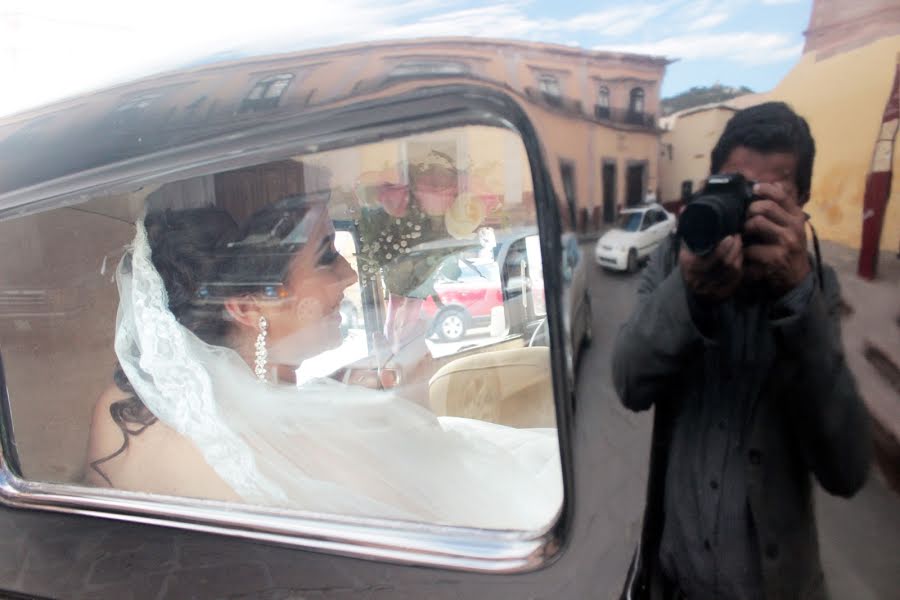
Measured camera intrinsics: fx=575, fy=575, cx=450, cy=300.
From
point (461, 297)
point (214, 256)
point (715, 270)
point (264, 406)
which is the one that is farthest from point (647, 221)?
point (264, 406)

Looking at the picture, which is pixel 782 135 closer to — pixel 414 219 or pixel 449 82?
pixel 449 82

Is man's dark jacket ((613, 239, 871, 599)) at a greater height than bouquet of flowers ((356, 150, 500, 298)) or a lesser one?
lesser

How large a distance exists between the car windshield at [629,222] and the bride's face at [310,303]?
1.94 ft

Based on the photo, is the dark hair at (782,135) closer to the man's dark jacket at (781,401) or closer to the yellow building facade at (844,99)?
the yellow building facade at (844,99)

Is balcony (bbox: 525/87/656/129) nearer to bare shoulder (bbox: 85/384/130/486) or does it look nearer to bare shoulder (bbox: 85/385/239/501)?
bare shoulder (bbox: 85/385/239/501)

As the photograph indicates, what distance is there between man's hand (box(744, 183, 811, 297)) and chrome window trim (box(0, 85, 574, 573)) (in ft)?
0.79

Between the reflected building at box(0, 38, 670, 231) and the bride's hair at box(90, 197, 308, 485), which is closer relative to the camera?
the reflected building at box(0, 38, 670, 231)

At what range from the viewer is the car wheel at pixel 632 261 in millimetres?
778

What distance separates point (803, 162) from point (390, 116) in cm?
56

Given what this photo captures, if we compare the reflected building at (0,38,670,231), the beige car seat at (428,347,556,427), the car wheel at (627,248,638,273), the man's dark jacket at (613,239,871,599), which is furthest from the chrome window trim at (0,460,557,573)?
the reflected building at (0,38,670,231)

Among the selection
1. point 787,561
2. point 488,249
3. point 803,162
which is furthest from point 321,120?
point 787,561

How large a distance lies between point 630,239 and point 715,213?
177 mm

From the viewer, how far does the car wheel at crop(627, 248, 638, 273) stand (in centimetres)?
78

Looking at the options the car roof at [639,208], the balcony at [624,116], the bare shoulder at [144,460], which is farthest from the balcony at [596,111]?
the bare shoulder at [144,460]
